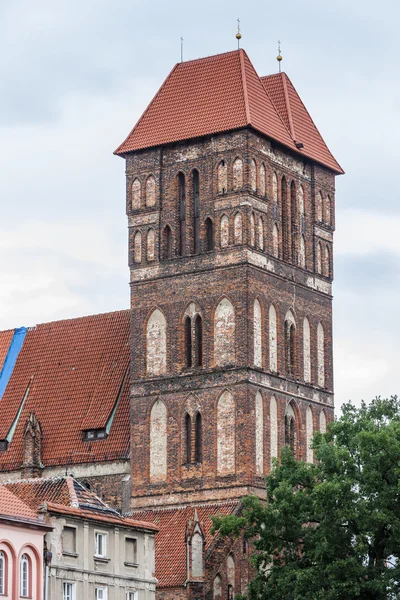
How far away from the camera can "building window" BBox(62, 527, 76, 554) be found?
186ft

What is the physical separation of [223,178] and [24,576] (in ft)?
62.4

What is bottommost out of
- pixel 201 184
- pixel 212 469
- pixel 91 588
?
pixel 91 588

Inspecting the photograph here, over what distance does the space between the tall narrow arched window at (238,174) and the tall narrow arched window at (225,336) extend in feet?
13.1

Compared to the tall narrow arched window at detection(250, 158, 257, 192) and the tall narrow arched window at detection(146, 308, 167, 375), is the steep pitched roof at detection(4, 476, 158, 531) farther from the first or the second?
the tall narrow arched window at detection(250, 158, 257, 192)

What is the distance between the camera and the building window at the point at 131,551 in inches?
2349

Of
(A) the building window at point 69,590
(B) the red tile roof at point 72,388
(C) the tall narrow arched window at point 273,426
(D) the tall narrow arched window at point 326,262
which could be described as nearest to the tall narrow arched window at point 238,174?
(D) the tall narrow arched window at point 326,262

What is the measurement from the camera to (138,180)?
70.9m

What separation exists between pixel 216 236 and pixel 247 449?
7.64 metres

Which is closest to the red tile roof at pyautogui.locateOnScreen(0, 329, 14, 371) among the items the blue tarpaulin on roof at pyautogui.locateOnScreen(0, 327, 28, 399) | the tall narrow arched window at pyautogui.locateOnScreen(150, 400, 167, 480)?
the blue tarpaulin on roof at pyautogui.locateOnScreen(0, 327, 28, 399)

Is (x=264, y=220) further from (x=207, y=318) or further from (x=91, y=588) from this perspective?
(x=91, y=588)

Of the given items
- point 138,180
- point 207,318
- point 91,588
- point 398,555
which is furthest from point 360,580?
point 138,180

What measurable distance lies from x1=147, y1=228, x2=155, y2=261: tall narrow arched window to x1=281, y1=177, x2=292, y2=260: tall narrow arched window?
4609 mm

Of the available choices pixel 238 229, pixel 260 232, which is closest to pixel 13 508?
pixel 238 229

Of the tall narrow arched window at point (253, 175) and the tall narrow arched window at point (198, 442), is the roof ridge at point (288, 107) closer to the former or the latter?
the tall narrow arched window at point (253, 175)
